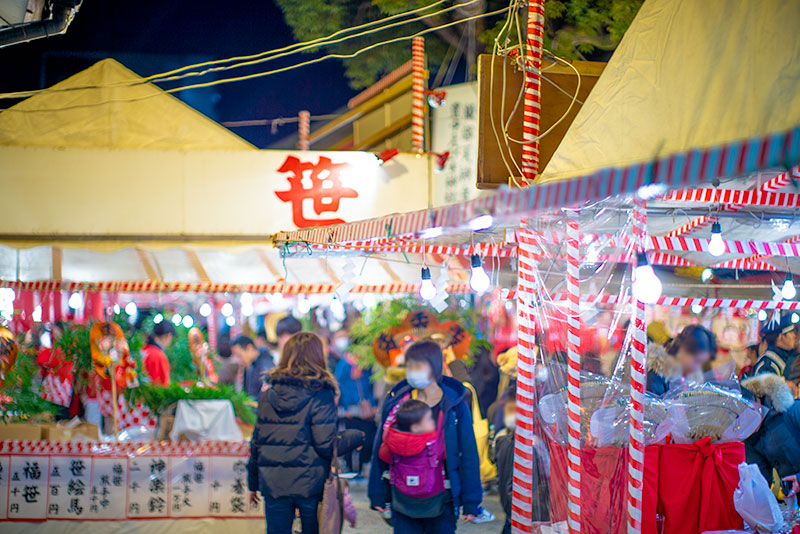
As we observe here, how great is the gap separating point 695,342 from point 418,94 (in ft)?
21.3

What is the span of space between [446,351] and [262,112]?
19485mm

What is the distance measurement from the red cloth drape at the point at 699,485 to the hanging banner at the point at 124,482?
13.2 feet

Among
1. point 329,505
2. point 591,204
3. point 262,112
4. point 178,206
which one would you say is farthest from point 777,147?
point 262,112

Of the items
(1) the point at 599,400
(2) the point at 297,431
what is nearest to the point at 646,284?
(1) the point at 599,400

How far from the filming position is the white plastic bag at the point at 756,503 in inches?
189

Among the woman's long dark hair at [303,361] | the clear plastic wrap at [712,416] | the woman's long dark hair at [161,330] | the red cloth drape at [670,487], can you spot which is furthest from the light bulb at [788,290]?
the woman's long dark hair at [161,330]

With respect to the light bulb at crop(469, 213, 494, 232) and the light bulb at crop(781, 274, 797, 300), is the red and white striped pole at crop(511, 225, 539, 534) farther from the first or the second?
the light bulb at crop(781, 274, 797, 300)

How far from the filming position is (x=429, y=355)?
5547 millimetres

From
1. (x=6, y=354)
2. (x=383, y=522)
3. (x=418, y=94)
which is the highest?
(x=418, y=94)

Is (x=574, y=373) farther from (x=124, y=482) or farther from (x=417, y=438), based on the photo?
(x=124, y=482)

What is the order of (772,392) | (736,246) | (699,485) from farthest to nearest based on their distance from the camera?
1. (736,246)
2. (772,392)
3. (699,485)

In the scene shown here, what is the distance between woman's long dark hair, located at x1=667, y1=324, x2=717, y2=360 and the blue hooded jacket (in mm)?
1605

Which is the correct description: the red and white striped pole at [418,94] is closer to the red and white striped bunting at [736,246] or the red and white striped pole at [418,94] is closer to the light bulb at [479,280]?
the red and white striped bunting at [736,246]

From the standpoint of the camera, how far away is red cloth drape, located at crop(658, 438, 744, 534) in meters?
4.92
